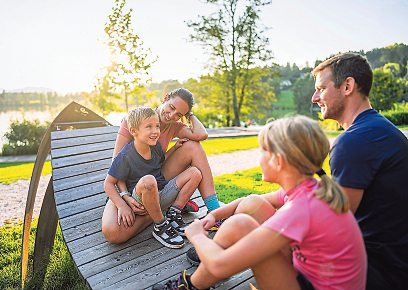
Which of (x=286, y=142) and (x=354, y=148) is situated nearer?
(x=286, y=142)

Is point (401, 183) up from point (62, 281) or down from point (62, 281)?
up

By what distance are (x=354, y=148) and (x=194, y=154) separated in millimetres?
1752

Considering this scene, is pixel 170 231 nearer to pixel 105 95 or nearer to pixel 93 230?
pixel 93 230

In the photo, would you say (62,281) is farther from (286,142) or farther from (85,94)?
(85,94)

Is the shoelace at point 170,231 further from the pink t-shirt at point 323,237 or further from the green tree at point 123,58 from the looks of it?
the green tree at point 123,58

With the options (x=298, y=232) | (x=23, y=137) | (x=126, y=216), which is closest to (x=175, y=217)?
(x=126, y=216)

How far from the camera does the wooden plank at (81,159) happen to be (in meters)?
3.81

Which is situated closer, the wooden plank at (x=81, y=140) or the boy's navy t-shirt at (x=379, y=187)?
the boy's navy t-shirt at (x=379, y=187)

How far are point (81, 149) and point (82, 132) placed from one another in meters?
0.37

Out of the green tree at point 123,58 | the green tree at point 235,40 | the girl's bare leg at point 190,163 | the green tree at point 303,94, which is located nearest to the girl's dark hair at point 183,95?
the girl's bare leg at point 190,163

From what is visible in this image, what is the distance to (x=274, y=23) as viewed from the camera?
78.7ft

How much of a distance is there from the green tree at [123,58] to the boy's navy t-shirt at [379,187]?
593 inches

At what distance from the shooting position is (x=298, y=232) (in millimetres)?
1407

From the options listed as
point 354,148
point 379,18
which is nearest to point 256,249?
point 354,148
